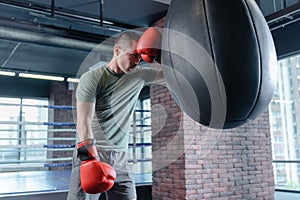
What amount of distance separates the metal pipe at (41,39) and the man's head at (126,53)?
2615 millimetres

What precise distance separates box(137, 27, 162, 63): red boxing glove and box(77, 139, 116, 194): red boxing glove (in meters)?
0.50

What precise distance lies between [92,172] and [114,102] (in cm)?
44

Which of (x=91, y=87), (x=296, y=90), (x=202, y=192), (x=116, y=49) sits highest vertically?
(x=296, y=90)

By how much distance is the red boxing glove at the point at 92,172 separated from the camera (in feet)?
4.79

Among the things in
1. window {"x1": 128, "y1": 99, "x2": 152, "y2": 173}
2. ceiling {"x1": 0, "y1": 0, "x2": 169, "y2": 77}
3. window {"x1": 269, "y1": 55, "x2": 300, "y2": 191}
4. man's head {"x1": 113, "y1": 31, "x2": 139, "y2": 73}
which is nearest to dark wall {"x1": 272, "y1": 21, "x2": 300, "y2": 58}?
window {"x1": 269, "y1": 55, "x2": 300, "y2": 191}

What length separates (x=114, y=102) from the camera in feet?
5.75

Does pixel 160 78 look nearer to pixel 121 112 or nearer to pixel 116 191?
pixel 121 112

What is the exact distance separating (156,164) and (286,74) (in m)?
3.09

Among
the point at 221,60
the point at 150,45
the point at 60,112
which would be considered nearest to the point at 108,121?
the point at 150,45

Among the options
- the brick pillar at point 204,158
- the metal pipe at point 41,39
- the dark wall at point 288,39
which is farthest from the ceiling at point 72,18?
the brick pillar at point 204,158

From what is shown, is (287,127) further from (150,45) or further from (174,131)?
(150,45)

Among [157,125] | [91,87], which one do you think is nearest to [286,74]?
[157,125]

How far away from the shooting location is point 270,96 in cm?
126

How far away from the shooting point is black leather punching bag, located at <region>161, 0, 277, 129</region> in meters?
1.13
